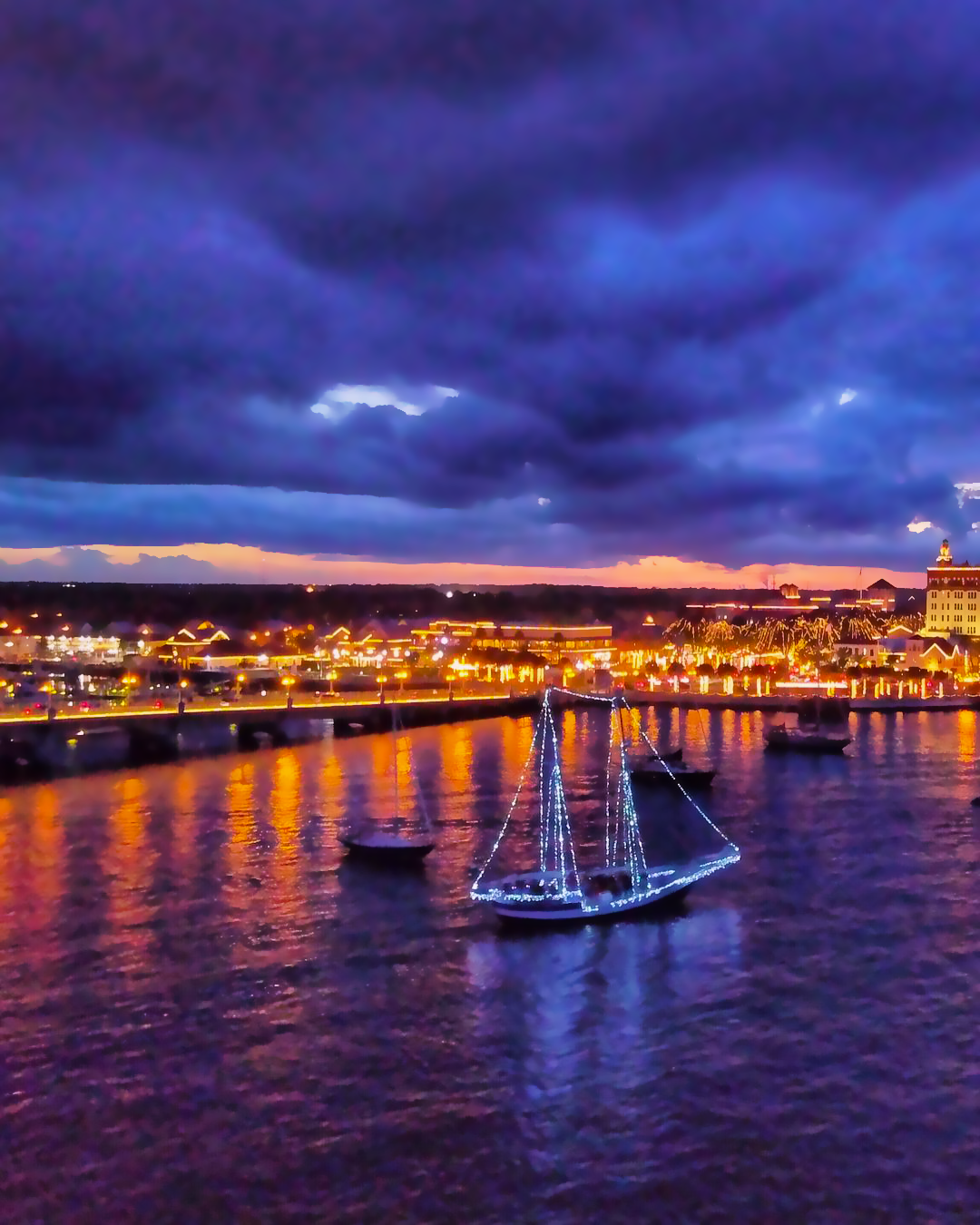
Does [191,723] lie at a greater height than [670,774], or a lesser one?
greater

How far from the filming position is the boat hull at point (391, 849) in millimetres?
19578

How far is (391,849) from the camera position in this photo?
19.6m

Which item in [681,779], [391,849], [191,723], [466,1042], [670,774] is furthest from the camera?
[191,723]

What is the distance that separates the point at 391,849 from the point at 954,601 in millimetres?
75820

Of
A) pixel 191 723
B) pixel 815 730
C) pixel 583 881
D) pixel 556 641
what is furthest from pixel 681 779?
pixel 556 641

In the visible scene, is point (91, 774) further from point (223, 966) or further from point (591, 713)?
point (591, 713)

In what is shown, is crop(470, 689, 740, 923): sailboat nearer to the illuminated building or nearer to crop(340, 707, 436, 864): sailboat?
crop(340, 707, 436, 864): sailboat

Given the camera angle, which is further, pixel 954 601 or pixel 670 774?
pixel 954 601

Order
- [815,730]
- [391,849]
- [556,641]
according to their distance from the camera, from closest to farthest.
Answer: [391,849]
[815,730]
[556,641]

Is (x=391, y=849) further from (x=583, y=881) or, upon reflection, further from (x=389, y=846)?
(x=583, y=881)

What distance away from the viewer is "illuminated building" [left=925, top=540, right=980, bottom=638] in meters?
85.8

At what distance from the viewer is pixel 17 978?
13.5m

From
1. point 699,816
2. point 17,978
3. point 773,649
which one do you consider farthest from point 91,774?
point 773,649

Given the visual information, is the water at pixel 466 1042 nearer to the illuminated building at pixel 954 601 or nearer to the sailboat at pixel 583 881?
the sailboat at pixel 583 881
